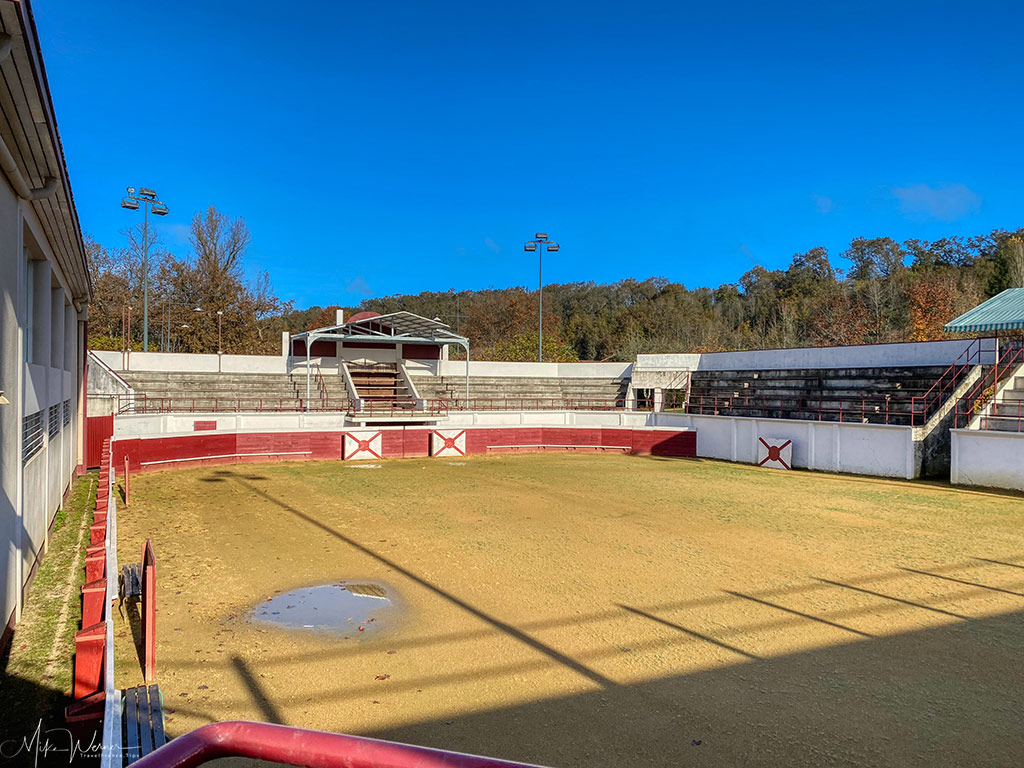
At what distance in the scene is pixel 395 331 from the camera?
36875 millimetres

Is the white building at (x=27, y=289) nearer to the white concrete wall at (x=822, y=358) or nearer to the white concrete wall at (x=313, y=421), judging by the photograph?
the white concrete wall at (x=313, y=421)

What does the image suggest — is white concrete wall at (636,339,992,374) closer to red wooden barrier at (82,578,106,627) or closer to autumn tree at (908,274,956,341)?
autumn tree at (908,274,956,341)

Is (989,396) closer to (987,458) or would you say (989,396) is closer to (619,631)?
(987,458)

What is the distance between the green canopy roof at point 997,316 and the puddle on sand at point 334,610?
22.7 meters

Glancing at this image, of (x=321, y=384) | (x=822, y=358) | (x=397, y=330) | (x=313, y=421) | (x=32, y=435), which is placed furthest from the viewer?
(x=397, y=330)

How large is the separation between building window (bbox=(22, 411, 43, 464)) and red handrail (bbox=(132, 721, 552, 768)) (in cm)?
799

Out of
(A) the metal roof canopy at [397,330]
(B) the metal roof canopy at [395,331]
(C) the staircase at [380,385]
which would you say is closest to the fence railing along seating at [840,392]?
(B) the metal roof canopy at [395,331]

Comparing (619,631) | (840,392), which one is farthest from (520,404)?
(619,631)

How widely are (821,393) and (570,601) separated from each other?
23.8 m

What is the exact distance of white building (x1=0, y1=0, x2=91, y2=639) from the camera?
5188 millimetres

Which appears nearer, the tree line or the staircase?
the staircase

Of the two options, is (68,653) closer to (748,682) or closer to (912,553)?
(748,682)

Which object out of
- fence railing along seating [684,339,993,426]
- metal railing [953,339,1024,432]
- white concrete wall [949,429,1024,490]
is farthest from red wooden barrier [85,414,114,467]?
Result: metal railing [953,339,1024,432]

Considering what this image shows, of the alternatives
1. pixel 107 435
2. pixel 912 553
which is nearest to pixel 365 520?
pixel 912 553
